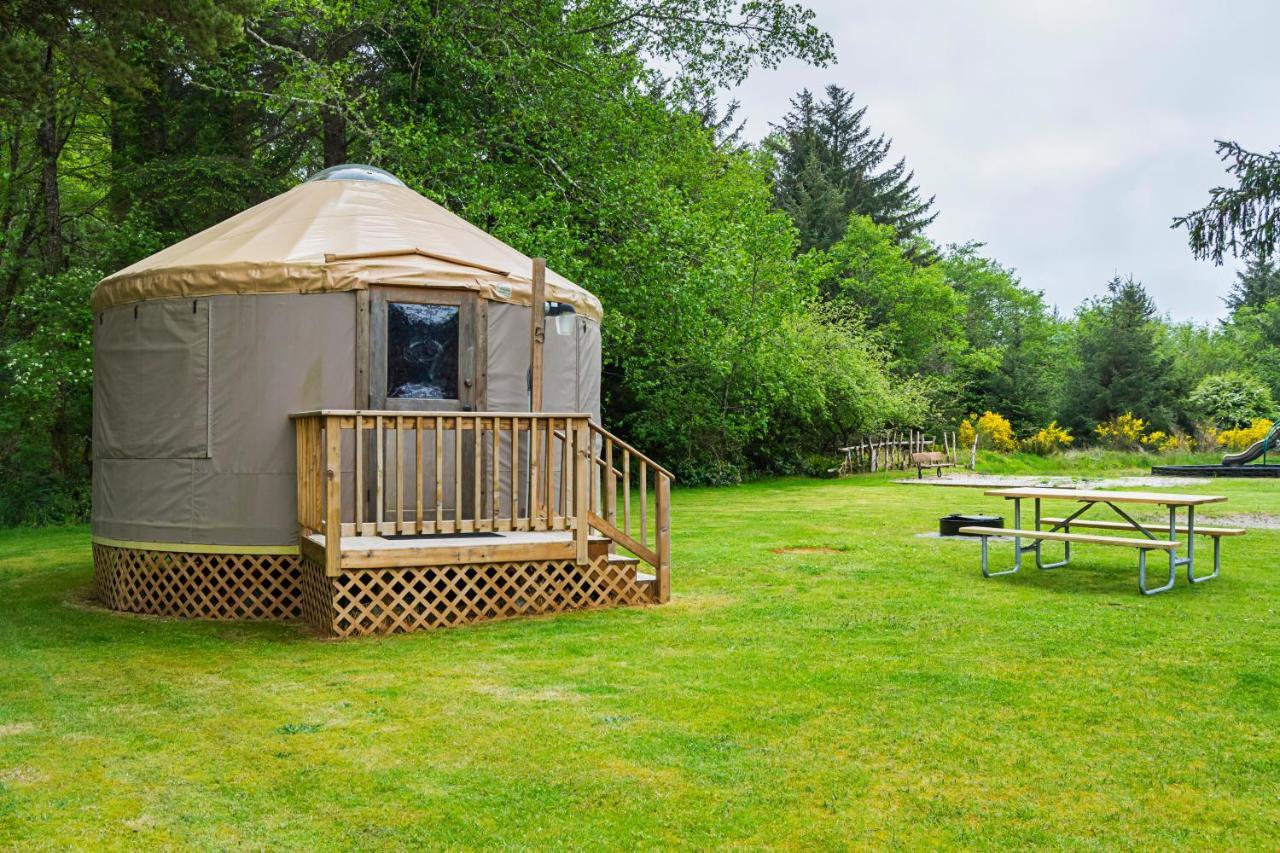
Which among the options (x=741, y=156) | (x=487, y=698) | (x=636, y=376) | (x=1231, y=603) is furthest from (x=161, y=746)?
(x=741, y=156)

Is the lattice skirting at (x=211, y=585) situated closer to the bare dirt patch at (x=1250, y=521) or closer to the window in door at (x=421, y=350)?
the window in door at (x=421, y=350)

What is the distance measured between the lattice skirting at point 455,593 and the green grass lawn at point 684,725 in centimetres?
21

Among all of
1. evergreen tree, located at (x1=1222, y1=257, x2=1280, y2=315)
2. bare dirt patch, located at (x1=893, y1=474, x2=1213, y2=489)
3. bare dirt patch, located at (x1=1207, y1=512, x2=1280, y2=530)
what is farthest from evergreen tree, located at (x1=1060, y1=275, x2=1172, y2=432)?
evergreen tree, located at (x1=1222, y1=257, x2=1280, y2=315)

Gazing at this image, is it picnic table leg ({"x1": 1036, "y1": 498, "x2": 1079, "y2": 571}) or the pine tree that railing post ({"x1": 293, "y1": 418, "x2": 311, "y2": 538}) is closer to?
picnic table leg ({"x1": 1036, "y1": 498, "x2": 1079, "y2": 571})

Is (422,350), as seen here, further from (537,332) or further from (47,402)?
(47,402)

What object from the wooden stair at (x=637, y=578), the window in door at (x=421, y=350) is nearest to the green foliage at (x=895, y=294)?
the window in door at (x=421, y=350)

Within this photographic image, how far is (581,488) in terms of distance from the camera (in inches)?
243

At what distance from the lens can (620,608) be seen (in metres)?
6.46

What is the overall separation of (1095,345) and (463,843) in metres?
27.4

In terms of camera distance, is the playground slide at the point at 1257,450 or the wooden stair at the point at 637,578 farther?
the playground slide at the point at 1257,450

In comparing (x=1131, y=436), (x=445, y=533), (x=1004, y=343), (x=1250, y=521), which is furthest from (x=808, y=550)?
(x=1004, y=343)

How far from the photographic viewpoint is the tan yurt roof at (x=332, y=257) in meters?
6.65

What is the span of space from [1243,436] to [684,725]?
2346 cm

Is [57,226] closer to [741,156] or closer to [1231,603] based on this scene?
[1231,603]
